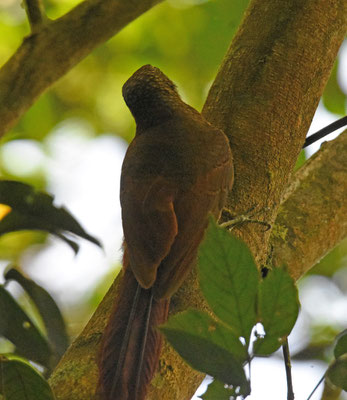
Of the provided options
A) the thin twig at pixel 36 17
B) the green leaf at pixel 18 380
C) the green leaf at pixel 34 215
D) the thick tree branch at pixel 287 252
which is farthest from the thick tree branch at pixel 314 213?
the green leaf at pixel 18 380

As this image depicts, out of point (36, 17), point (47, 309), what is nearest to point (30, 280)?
point (47, 309)

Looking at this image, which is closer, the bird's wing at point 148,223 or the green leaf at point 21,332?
the bird's wing at point 148,223

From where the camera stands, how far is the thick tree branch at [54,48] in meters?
1.73

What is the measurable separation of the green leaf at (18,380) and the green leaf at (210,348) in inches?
13.3

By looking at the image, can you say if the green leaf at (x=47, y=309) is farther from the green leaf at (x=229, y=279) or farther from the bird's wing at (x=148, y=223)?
the green leaf at (x=229, y=279)

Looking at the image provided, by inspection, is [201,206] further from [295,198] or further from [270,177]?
[295,198]

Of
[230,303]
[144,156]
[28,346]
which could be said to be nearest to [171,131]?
[144,156]

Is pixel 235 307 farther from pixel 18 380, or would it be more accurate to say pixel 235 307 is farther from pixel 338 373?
pixel 18 380

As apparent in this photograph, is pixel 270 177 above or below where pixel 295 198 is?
below

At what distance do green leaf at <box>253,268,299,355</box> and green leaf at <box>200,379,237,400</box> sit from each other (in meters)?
0.10

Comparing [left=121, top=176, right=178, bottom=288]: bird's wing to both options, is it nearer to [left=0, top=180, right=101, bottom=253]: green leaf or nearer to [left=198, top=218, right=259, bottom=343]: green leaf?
[left=0, top=180, right=101, bottom=253]: green leaf

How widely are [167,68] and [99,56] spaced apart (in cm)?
40

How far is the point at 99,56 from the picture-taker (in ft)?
12.8

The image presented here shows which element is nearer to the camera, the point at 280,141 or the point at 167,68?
the point at 280,141
